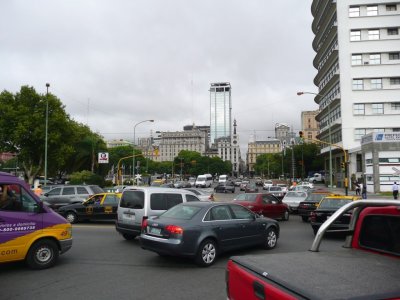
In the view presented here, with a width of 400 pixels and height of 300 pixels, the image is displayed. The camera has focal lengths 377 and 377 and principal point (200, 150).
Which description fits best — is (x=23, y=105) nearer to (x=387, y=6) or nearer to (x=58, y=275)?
(x=58, y=275)

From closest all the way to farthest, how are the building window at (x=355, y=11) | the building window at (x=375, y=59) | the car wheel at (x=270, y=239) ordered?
the car wheel at (x=270, y=239)
the building window at (x=375, y=59)
the building window at (x=355, y=11)

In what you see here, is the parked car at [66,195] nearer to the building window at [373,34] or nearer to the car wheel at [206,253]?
the car wheel at [206,253]

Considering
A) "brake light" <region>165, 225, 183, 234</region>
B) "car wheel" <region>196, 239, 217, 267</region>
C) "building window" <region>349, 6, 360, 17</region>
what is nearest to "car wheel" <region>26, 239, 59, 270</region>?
"brake light" <region>165, 225, 183, 234</region>

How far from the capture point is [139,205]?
1169cm

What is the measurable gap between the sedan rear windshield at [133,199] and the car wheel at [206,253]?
356 cm

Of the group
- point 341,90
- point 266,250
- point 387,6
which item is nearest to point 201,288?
point 266,250

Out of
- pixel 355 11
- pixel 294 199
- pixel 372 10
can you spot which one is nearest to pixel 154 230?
pixel 294 199

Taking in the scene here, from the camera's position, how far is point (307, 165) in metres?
95.2

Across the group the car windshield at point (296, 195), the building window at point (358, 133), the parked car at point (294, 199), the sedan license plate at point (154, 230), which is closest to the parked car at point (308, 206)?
the parked car at point (294, 199)

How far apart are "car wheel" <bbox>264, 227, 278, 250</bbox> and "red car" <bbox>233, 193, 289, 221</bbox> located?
6.62 m

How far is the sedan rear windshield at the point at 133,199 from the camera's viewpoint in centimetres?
1171

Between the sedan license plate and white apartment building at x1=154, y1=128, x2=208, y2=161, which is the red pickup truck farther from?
white apartment building at x1=154, y1=128, x2=208, y2=161

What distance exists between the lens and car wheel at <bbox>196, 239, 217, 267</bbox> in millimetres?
8430

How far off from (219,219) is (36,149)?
42.1m
